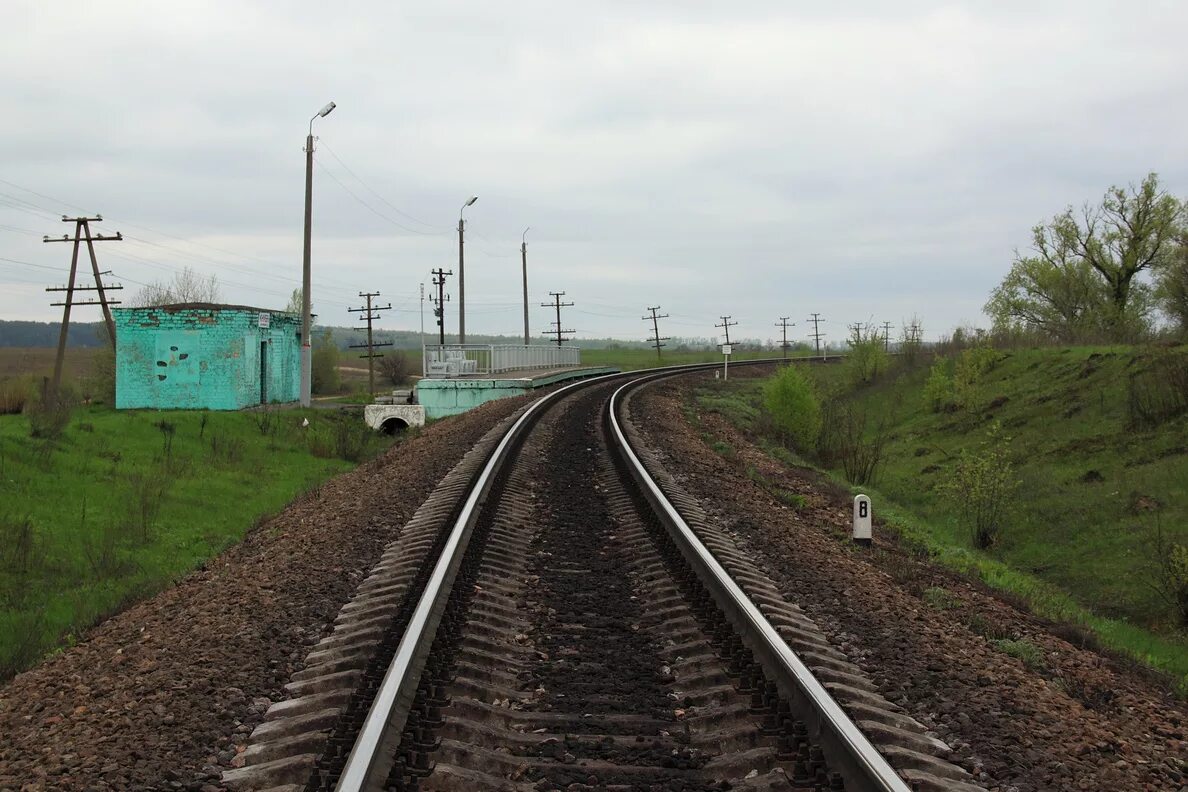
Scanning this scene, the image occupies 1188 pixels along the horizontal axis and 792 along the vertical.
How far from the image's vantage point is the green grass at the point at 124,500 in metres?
11.8

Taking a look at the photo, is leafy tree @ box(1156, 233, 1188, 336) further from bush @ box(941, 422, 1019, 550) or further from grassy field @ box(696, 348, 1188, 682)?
bush @ box(941, 422, 1019, 550)

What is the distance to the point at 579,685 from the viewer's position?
204 inches

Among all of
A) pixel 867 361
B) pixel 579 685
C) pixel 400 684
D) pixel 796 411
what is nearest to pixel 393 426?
pixel 796 411

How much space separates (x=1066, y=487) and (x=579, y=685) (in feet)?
60.0

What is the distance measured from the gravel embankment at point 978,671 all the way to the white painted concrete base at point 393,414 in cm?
2053

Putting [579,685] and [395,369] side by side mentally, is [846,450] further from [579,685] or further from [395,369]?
[395,369]

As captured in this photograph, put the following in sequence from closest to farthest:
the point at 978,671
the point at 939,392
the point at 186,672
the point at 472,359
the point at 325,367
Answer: the point at 186,672 < the point at 978,671 < the point at 939,392 < the point at 472,359 < the point at 325,367

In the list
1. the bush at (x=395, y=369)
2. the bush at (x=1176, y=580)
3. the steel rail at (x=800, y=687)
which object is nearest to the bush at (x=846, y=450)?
the bush at (x=1176, y=580)

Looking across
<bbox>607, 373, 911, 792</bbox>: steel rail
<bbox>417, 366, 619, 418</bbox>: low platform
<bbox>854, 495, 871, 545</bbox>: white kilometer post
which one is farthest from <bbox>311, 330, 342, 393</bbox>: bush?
<bbox>607, 373, 911, 792</bbox>: steel rail

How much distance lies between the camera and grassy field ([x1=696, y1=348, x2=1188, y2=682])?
12812mm

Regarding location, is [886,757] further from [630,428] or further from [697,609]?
[630,428]

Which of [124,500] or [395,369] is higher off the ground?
[395,369]

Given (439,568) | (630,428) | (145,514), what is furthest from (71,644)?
(630,428)

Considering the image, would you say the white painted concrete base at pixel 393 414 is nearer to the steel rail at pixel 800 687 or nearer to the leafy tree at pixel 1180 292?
the steel rail at pixel 800 687
